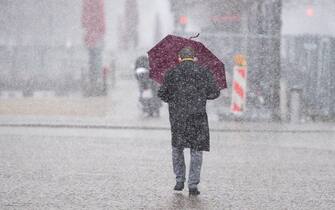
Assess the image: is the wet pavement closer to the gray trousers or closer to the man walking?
the gray trousers

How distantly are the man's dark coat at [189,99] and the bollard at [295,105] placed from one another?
10.1 metres

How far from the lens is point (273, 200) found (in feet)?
29.6

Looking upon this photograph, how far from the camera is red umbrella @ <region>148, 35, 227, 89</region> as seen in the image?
957 centimetres

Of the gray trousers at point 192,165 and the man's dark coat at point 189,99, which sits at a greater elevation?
the man's dark coat at point 189,99

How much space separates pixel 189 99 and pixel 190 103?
5 centimetres

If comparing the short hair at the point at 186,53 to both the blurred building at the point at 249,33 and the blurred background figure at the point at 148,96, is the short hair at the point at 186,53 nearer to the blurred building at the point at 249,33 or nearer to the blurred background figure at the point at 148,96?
the blurred building at the point at 249,33

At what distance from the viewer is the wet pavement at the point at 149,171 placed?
8.84m

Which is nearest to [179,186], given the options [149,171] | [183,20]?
[149,171]

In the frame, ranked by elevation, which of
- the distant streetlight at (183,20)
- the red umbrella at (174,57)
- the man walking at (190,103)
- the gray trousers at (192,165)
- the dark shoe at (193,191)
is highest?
the distant streetlight at (183,20)

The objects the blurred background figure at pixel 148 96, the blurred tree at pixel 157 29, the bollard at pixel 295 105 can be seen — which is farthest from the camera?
the blurred tree at pixel 157 29

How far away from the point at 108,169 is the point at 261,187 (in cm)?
237

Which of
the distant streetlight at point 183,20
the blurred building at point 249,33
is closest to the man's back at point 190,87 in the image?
the blurred building at point 249,33

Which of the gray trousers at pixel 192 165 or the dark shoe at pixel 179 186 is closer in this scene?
the gray trousers at pixel 192 165

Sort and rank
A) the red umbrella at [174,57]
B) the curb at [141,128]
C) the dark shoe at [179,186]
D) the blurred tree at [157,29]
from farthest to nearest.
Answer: the blurred tree at [157,29] → the curb at [141,128] → the red umbrella at [174,57] → the dark shoe at [179,186]
